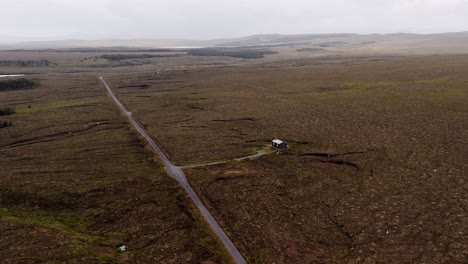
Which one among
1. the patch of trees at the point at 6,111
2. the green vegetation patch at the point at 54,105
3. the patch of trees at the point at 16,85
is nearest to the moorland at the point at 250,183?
the patch of trees at the point at 6,111

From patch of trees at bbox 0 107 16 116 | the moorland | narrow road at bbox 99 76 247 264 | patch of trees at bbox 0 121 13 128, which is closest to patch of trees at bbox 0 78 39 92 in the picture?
patch of trees at bbox 0 107 16 116

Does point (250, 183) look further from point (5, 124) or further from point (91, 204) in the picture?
point (5, 124)

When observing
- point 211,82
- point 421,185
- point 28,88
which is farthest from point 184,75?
point 421,185

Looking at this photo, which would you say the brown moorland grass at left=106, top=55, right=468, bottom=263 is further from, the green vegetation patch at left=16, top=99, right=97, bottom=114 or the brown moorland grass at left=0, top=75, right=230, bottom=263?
the green vegetation patch at left=16, top=99, right=97, bottom=114

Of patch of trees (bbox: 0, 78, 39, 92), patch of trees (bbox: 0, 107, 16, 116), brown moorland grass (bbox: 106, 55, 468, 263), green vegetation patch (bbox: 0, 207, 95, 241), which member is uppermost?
patch of trees (bbox: 0, 78, 39, 92)

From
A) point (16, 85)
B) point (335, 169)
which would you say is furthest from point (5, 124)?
point (335, 169)
